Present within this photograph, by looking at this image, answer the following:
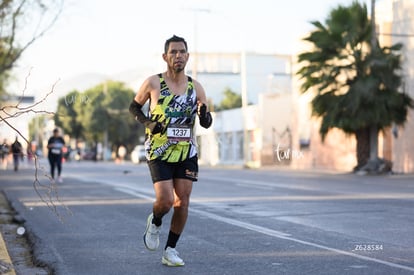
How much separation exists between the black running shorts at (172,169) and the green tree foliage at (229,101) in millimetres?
76916

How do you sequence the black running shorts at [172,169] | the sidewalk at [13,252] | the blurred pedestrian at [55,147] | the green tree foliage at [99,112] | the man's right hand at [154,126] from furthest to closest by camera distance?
the green tree foliage at [99,112], the blurred pedestrian at [55,147], the sidewalk at [13,252], the black running shorts at [172,169], the man's right hand at [154,126]

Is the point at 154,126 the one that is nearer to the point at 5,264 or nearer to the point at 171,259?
the point at 171,259

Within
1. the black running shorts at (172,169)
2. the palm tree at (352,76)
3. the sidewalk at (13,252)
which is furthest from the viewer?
the palm tree at (352,76)

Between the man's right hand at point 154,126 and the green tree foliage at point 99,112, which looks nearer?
the man's right hand at point 154,126

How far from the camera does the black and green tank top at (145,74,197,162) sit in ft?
23.1

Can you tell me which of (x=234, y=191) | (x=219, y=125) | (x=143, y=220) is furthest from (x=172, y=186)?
(x=219, y=125)

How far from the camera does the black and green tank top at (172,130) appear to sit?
7039mm

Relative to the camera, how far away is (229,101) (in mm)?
85312

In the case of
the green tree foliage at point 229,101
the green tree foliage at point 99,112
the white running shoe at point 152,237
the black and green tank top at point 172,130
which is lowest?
the white running shoe at point 152,237

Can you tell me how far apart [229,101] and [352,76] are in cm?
5186

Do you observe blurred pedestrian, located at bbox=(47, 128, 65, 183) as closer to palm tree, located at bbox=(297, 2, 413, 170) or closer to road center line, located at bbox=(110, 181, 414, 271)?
road center line, located at bbox=(110, 181, 414, 271)

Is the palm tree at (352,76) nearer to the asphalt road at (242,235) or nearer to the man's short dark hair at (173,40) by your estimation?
the asphalt road at (242,235)

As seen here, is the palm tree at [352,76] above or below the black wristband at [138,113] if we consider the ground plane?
above

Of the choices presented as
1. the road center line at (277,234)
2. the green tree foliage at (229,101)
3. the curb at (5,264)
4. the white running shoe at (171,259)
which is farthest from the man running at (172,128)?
the green tree foliage at (229,101)
